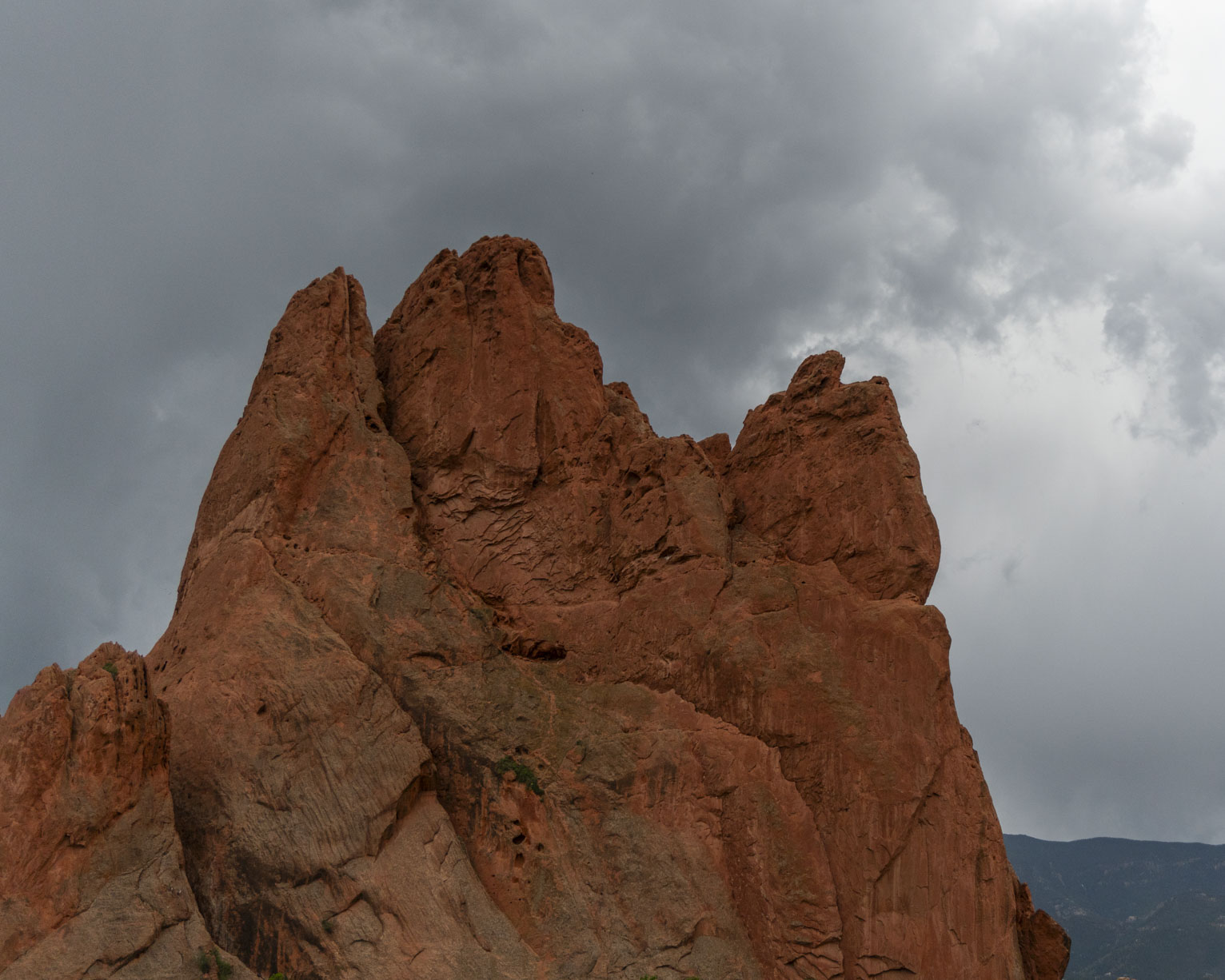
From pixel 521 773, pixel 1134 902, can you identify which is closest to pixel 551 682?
pixel 521 773

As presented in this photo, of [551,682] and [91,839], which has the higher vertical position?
[551,682]

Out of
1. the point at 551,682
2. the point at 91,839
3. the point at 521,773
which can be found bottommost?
the point at 91,839

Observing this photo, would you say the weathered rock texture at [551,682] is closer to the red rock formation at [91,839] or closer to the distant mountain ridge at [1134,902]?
the red rock formation at [91,839]

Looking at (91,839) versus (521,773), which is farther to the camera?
(521,773)

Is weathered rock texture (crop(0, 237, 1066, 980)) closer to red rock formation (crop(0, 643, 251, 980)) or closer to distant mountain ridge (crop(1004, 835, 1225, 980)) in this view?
red rock formation (crop(0, 643, 251, 980))

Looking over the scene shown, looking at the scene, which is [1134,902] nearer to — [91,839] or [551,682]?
[551,682]

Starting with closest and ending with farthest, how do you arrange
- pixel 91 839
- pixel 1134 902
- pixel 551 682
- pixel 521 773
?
1. pixel 91 839
2. pixel 521 773
3. pixel 551 682
4. pixel 1134 902

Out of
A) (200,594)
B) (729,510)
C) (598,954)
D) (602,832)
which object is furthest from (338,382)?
(598,954)

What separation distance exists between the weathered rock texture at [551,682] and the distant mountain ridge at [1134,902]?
104605 mm

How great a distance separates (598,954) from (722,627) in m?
9.69

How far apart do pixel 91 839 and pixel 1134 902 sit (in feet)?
582

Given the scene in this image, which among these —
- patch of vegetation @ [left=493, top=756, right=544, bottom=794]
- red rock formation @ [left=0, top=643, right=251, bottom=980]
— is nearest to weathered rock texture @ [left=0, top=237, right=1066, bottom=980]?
patch of vegetation @ [left=493, top=756, right=544, bottom=794]

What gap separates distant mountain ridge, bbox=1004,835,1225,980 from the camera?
128 meters

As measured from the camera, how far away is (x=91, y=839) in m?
25.2
